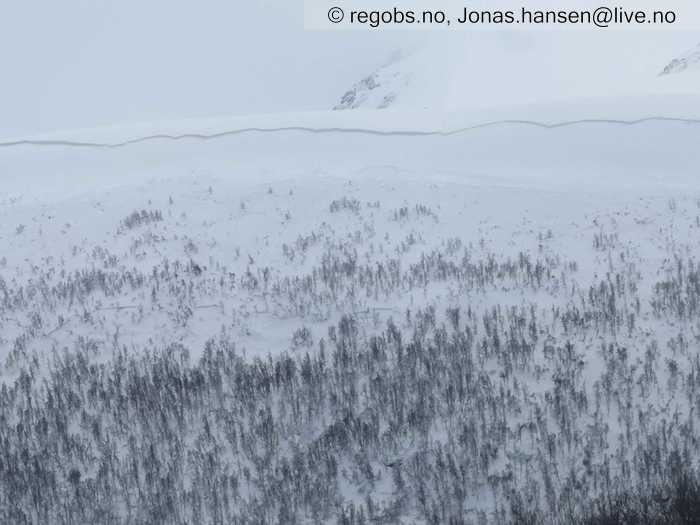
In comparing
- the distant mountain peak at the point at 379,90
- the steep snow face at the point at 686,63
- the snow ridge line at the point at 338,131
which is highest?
the distant mountain peak at the point at 379,90

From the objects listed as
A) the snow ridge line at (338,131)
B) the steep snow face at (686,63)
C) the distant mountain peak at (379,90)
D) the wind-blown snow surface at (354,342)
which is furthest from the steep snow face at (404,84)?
the wind-blown snow surface at (354,342)

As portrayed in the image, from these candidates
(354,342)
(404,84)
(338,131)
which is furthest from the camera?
(404,84)

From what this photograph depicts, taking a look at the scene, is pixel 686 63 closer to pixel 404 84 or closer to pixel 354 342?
pixel 354 342

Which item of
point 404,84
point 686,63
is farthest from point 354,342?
point 404,84

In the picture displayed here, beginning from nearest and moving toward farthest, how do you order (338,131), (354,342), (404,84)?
(354,342)
(338,131)
(404,84)

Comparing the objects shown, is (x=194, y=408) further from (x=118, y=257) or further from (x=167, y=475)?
(x=118, y=257)

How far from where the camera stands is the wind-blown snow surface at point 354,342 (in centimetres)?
651

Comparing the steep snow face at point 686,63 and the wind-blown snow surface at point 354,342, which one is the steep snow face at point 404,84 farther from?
the wind-blown snow surface at point 354,342

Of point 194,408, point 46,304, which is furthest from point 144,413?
point 46,304

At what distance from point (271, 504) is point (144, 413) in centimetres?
181

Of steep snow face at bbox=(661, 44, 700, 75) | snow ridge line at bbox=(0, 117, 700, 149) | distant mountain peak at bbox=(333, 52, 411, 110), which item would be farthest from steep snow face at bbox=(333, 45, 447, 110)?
snow ridge line at bbox=(0, 117, 700, 149)

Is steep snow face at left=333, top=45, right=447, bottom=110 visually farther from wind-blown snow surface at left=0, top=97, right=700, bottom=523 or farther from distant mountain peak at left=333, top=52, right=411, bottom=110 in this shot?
wind-blown snow surface at left=0, top=97, right=700, bottom=523

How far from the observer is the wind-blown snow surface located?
6.51m

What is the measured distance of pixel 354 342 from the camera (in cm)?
833
